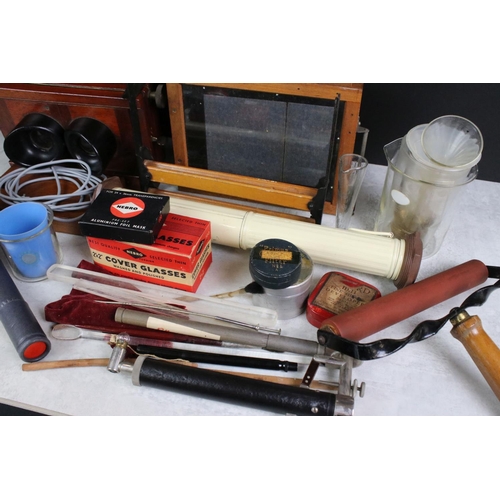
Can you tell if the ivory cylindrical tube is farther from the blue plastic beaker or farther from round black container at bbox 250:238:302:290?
the blue plastic beaker

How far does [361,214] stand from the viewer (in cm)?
114

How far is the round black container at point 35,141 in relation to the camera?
109cm

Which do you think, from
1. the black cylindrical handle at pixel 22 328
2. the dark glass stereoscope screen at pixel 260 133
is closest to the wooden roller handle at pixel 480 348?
the dark glass stereoscope screen at pixel 260 133

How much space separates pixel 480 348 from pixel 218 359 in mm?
441

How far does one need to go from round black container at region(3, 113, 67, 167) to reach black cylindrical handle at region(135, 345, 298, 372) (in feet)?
1.89

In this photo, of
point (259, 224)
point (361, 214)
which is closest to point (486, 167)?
point (361, 214)

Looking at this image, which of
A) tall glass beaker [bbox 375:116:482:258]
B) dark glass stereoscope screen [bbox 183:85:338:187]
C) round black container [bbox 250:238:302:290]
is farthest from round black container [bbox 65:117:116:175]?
tall glass beaker [bbox 375:116:482:258]

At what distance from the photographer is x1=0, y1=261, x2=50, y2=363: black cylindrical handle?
0.81 meters

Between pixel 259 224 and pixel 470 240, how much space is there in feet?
1.59

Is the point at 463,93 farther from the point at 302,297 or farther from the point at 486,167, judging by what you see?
the point at 302,297

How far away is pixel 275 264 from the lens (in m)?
0.85

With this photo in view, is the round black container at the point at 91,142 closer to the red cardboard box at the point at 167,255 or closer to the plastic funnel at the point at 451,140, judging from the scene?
the red cardboard box at the point at 167,255

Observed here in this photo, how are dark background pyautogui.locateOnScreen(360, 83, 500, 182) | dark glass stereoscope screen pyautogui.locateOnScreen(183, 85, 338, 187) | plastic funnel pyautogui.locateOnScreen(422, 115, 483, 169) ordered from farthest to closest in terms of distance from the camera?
1. dark background pyautogui.locateOnScreen(360, 83, 500, 182)
2. dark glass stereoscope screen pyautogui.locateOnScreen(183, 85, 338, 187)
3. plastic funnel pyautogui.locateOnScreen(422, 115, 483, 169)

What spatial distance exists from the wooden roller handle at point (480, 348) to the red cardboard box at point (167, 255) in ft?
1.59
